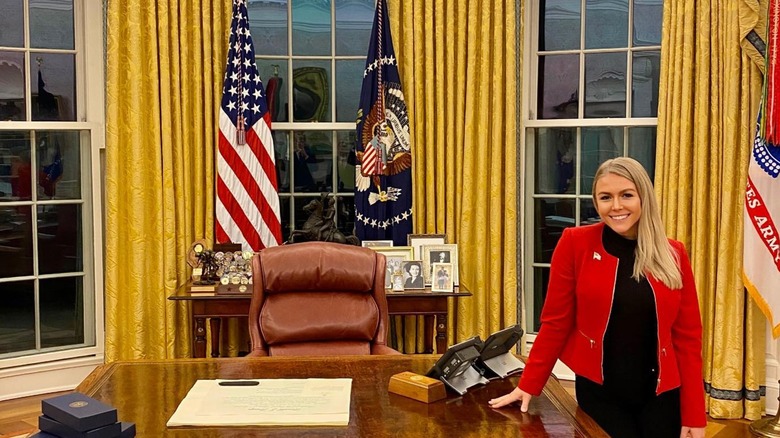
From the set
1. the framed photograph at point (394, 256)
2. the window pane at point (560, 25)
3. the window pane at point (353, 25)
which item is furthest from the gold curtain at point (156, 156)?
the window pane at point (560, 25)

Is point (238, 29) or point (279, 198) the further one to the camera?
point (279, 198)

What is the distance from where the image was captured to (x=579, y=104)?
16.0 feet

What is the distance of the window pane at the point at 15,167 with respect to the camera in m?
4.61

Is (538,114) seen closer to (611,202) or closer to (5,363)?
(611,202)

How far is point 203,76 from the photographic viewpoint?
466 centimetres

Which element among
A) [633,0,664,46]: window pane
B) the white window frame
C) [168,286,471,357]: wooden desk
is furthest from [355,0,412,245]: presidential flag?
the white window frame

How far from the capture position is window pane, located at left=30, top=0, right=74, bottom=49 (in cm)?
464

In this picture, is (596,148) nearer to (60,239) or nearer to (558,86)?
(558,86)

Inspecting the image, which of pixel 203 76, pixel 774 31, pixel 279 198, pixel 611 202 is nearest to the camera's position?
pixel 611 202

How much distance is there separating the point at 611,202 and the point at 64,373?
3.61 meters

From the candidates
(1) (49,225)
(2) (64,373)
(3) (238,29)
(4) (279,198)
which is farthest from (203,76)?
(2) (64,373)

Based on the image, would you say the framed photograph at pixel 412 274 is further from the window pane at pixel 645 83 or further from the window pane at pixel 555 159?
the window pane at pixel 645 83

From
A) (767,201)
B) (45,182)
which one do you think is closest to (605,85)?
(767,201)

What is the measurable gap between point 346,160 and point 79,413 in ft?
10.9
